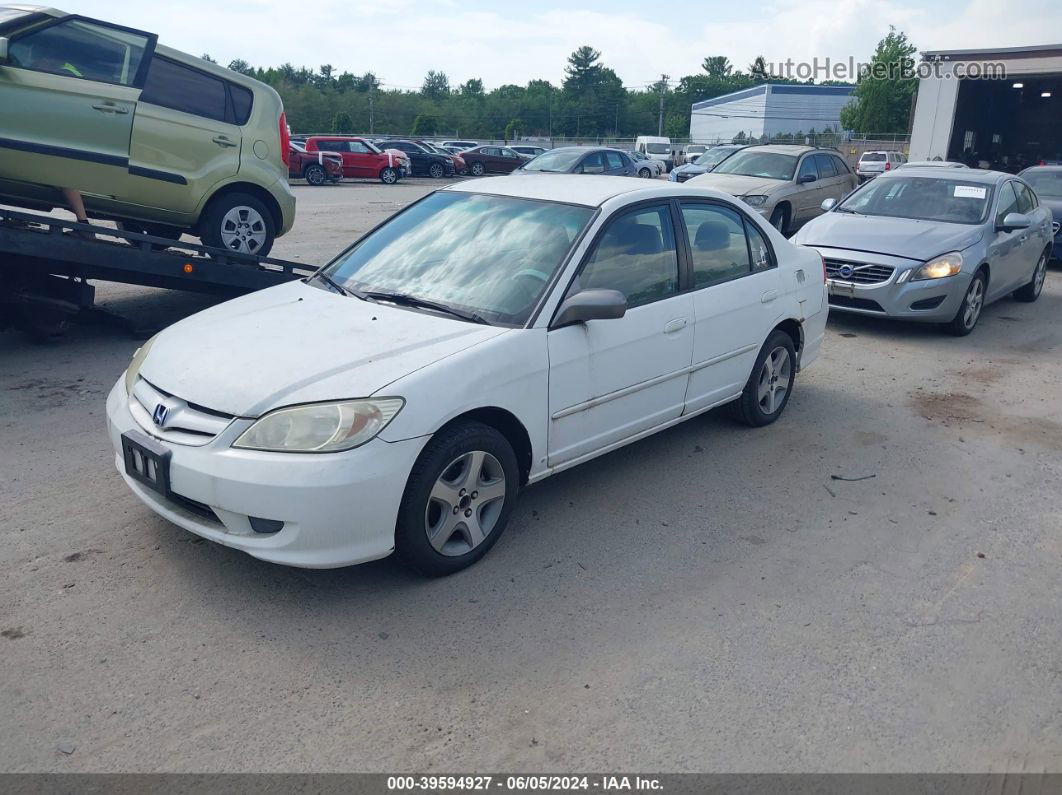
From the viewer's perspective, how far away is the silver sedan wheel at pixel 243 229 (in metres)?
8.30

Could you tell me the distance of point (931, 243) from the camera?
8922 mm

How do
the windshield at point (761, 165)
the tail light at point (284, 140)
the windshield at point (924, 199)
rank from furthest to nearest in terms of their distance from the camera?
1. the windshield at point (761, 165)
2. the windshield at point (924, 199)
3. the tail light at point (284, 140)

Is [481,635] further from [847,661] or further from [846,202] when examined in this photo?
[846,202]

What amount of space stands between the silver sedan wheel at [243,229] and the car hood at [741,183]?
7659 mm

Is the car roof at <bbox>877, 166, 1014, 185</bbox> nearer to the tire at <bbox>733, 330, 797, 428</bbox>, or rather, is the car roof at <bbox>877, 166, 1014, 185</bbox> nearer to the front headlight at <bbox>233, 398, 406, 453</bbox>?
the tire at <bbox>733, 330, 797, 428</bbox>

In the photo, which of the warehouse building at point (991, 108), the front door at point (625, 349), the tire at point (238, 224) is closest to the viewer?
the front door at point (625, 349)

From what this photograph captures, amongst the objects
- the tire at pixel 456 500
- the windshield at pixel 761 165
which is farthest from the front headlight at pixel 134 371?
the windshield at pixel 761 165

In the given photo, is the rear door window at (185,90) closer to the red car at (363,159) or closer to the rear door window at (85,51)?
the rear door window at (85,51)

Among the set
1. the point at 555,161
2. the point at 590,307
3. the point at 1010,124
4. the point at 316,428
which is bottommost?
the point at 316,428

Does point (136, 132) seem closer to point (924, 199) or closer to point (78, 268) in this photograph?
point (78, 268)

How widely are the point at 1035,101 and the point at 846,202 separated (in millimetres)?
22200

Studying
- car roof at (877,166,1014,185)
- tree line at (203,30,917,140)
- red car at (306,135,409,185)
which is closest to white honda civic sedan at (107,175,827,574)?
car roof at (877,166,1014,185)

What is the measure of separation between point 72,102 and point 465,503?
5294 mm

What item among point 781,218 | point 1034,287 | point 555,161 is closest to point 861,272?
point 1034,287
